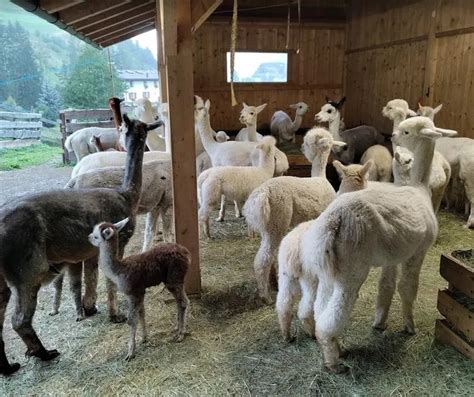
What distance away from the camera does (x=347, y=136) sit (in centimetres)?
823

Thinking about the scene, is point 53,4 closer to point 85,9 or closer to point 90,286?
point 85,9

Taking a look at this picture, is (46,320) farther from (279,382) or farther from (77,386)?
(279,382)

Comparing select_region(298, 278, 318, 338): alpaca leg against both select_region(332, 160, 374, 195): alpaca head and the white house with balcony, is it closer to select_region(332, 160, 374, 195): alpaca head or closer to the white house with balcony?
select_region(332, 160, 374, 195): alpaca head

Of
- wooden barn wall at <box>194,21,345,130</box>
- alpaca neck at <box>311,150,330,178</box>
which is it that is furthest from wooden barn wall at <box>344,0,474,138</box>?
alpaca neck at <box>311,150,330,178</box>

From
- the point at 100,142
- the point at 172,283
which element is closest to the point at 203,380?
the point at 172,283

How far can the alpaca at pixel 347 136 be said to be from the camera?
7.18 metres

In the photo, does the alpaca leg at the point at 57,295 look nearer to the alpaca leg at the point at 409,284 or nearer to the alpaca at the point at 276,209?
the alpaca at the point at 276,209

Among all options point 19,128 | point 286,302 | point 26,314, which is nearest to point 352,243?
point 286,302

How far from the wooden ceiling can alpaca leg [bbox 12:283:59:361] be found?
2.63 metres

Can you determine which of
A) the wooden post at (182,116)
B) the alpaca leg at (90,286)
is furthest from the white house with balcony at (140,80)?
the alpaca leg at (90,286)

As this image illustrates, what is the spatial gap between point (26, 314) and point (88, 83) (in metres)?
13.7

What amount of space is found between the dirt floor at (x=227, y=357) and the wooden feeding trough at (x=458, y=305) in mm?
103

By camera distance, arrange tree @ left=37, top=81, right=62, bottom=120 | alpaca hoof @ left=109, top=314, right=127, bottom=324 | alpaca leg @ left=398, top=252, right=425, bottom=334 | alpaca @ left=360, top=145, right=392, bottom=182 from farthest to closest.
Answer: tree @ left=37, top=81, right=62, bottom=120 → alpaca @ left=360, top=145, right=392, bottom=182 → alpaca hoof @ left=109, top=314, right=127, bottom=324 → alpaca leg @ left=398, top=252, right=425, bottom=334

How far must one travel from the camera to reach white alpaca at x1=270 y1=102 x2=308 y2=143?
9.12 meters
